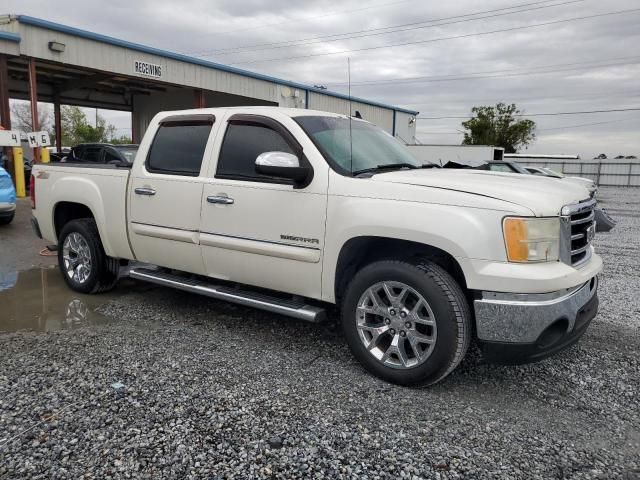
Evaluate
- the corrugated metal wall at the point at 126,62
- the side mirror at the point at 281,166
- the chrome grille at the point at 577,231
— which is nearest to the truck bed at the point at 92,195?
the side mirror at the point at 281,166

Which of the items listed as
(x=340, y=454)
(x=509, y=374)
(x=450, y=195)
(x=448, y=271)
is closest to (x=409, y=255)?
(x=448, y=271)

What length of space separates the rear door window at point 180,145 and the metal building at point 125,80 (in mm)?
11873

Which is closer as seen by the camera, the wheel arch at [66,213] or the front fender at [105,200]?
the front fender at [105,200]

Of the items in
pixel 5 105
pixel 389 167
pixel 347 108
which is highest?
pixel 347 108

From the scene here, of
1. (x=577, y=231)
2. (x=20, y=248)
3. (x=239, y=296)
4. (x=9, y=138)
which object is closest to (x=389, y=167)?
(x=577, y=231)

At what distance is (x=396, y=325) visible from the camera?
3.55 m

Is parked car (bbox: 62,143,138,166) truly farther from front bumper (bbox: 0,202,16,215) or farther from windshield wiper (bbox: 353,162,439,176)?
windshield wiper (bbox: 353,162,439,176)

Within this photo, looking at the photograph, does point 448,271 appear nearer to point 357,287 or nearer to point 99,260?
point 357,287

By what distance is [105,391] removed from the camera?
340 centimetres

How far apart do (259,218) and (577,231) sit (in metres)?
2.33

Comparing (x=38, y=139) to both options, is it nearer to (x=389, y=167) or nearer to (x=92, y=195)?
(x=92, y=195)

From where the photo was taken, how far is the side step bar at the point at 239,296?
393 centimetres

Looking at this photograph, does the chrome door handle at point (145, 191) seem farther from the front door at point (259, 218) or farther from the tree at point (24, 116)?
the tree at point (24, 116)

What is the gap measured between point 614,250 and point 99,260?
8373 mm
